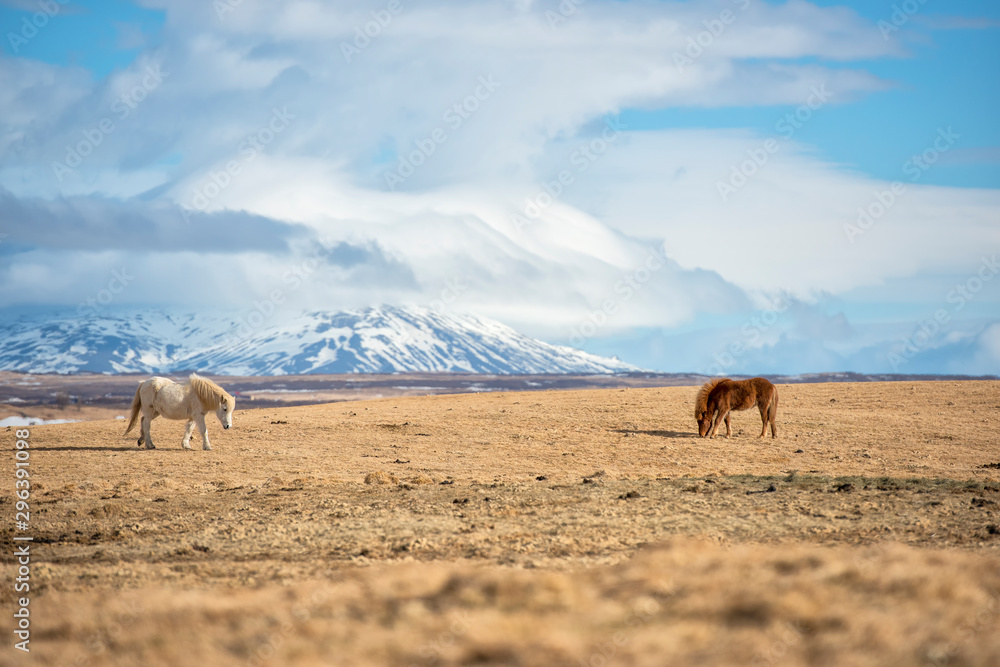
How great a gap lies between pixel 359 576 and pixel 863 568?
479cm

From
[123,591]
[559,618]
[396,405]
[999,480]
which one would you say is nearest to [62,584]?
[123,591]

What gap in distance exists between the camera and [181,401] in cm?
2308

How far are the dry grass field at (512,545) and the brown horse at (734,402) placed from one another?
867mm

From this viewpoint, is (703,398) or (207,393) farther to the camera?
(703,398)

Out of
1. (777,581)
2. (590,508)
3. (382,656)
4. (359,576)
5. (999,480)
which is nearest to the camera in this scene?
(382,656)

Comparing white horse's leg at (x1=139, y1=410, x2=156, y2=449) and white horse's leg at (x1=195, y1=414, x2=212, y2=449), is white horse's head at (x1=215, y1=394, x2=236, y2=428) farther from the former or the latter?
white horse's leg at (x1=139, y1=410, x2=156, y2=449)

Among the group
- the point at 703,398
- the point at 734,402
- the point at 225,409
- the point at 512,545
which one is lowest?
the point at 512,545

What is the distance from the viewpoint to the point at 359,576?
8.29m

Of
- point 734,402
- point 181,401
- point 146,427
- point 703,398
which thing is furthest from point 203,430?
point 734,402

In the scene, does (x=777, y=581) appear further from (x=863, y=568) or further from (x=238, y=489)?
(x=238, y=489)

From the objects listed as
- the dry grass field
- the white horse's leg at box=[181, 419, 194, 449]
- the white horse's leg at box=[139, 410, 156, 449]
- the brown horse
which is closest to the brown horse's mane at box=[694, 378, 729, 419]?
the brown horse

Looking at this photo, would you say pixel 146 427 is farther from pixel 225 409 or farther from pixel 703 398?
pixel 703 398

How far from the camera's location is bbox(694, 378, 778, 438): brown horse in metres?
26.1

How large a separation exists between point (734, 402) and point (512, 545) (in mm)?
16437
